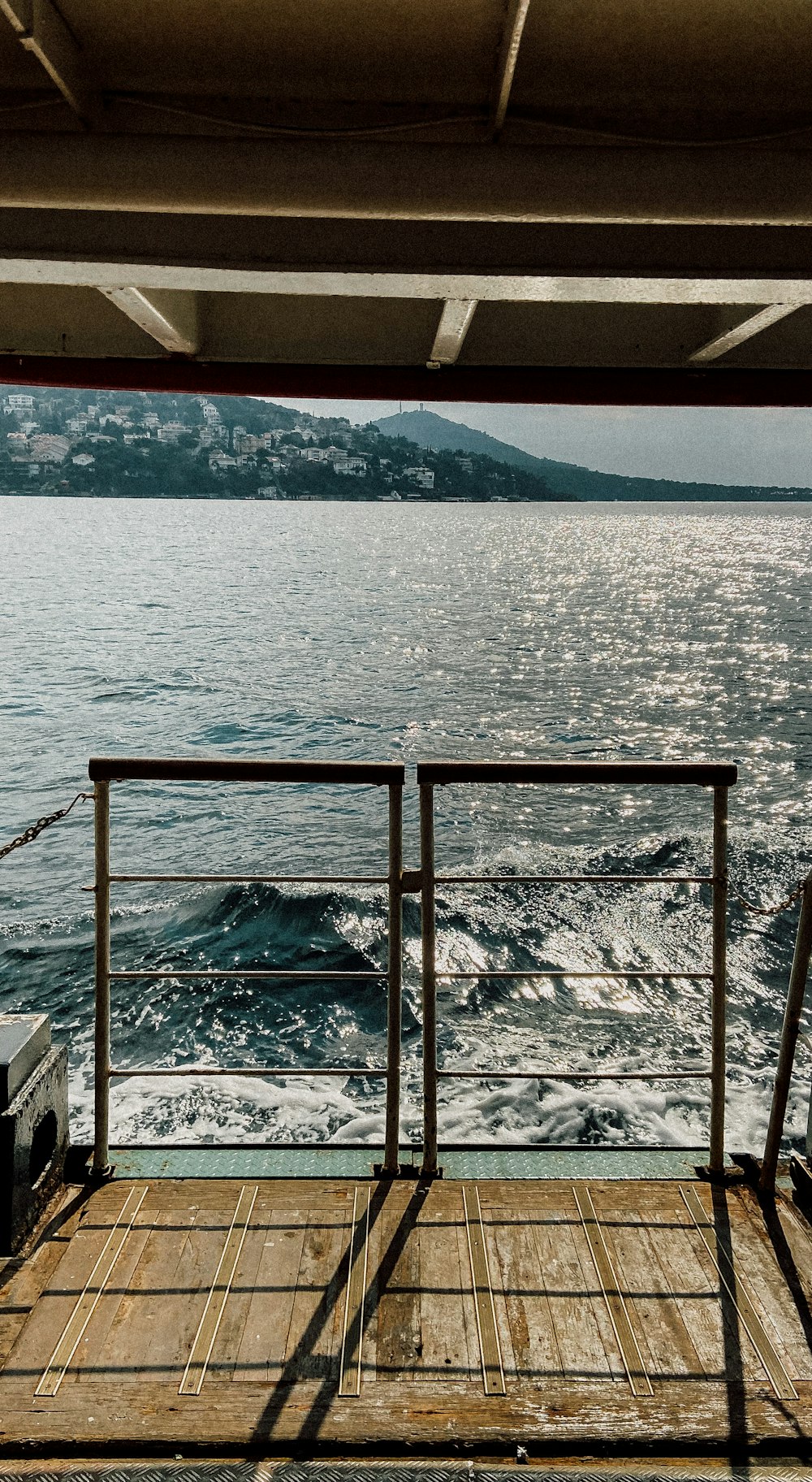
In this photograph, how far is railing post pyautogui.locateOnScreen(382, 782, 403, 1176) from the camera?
9.05 feet

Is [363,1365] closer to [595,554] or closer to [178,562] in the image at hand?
[178,562]

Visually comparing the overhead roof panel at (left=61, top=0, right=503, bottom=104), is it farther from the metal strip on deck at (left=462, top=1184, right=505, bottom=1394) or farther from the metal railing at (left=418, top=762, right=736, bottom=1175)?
the metal strip on deck at (left=462, top=1184, right=505, bottom=1394)

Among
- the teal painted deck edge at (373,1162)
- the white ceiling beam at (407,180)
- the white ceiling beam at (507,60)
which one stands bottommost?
the teal painted deck edge at (373,1162)

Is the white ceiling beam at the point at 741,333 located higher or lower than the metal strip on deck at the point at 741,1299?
higher

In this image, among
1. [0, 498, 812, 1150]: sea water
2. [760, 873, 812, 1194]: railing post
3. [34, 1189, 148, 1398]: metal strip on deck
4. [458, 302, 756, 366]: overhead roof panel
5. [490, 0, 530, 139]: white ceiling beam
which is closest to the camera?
[490, 0, 530, 139]: white ceiling beam

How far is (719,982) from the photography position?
9.44ft

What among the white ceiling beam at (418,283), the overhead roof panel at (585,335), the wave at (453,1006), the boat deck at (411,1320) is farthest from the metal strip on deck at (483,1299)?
the overhead roof panel at (585,335)

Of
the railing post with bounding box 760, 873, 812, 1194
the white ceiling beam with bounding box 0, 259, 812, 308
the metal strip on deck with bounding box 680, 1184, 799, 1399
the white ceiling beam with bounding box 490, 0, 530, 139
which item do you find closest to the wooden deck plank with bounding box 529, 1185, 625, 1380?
the metal strip on deck with bounding box 680, 1184, 799, 1399

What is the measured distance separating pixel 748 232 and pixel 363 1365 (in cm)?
285

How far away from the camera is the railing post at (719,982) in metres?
2.81

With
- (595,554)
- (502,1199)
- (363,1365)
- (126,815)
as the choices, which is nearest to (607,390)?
(502,1199)

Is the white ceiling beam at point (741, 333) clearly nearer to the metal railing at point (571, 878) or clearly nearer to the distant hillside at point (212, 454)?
the metal railing at point (571, 878)

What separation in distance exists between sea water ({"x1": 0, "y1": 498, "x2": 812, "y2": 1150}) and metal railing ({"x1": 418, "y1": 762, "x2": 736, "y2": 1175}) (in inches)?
114

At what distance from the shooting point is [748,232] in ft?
7.96
